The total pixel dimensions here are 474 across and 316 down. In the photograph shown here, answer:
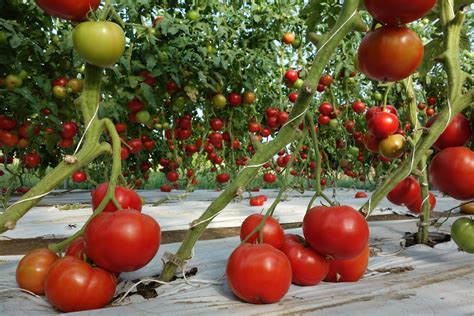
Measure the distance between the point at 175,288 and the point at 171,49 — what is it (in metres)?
1.96

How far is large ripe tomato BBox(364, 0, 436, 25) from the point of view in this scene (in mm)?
693

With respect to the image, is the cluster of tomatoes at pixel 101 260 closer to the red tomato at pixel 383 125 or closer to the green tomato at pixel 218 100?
the red tomato at pixel 383 125

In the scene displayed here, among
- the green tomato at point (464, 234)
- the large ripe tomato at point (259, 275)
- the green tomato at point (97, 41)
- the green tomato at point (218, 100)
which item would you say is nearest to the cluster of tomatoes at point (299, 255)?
the large ripe tomato at point (259, 275)

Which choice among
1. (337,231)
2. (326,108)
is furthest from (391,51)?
(326,108)

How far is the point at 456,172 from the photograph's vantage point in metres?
0.88

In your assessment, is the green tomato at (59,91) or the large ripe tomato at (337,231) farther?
the green tomato at (59,91)

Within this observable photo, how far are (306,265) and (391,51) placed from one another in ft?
1.64

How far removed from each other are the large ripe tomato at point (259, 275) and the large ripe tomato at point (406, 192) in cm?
62

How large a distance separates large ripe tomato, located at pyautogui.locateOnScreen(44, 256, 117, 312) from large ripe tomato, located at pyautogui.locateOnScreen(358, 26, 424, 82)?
0.70 m

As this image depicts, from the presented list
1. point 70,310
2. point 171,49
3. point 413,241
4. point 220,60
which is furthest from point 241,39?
point 70,310

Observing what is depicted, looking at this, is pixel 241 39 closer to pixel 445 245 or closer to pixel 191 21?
pixel 191 21

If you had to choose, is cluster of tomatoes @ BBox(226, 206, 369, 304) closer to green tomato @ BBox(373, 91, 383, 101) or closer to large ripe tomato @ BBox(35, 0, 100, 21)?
large ripe tomato @ BBox(35, 0, 100, 21)

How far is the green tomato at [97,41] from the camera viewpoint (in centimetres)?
67

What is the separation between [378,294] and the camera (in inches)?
35.4
